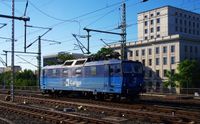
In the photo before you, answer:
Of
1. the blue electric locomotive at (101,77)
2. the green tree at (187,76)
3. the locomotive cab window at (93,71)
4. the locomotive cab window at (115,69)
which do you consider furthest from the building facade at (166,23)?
the locomotive cab window at (115,69)

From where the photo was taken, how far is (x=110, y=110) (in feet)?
70.2

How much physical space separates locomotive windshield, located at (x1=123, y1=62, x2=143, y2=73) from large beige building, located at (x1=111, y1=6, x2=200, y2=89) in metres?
53.1

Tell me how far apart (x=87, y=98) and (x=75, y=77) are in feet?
7.09

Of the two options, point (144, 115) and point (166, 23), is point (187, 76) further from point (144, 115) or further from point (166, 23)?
point (144, 115)

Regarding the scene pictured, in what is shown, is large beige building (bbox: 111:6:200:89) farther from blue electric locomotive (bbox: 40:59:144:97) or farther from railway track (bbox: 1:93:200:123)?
railway track (bbox: 1:93:200:123)

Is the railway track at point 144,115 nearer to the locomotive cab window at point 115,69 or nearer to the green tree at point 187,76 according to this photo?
the locomotive cab window at point 115,69

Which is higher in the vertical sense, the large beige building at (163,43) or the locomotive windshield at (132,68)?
the large beige building at (163,43)

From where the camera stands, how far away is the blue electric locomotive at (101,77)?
27.3 metres

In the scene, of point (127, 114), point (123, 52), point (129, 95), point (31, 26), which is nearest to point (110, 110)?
point (127, 114)

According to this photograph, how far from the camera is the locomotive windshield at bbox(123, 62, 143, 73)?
27433 millimetres

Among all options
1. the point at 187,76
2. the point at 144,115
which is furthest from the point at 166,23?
the point at 144,115

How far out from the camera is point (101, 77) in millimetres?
29156

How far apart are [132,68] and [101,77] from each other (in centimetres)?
270

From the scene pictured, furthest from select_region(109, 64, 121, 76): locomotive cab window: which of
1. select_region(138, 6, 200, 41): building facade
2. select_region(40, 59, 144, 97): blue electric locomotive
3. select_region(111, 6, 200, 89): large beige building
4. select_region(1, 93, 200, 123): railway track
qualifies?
select_region(138, 6, 200, 41): building facade
